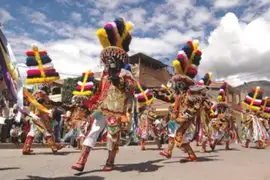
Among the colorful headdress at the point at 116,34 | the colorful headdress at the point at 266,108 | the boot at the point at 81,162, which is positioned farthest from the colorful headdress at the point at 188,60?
the colorful headdress at the point at 266,108

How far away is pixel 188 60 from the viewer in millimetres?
9375

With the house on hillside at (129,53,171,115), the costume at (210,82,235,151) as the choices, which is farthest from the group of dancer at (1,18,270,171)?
the house on hillside at (129,53,171,115)

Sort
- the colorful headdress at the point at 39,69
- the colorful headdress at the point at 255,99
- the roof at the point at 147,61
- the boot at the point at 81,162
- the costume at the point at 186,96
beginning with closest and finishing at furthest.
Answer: the boot at the point at 81,162 < the costume at the point at 186,96 < the colorful headdress at the point at 39,69 < the colorful headdress at the point at 255,99 < the roof at the point at 147,61

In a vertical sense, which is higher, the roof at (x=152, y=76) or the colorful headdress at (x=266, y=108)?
the roof at (x=152, y=76)

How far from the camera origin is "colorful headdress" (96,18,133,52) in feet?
24.8

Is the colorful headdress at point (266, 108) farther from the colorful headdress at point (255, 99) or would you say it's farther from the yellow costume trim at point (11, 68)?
the yellow costume trim at point (11, 68)

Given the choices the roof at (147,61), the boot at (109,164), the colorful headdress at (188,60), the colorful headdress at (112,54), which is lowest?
the boot at (109,164)

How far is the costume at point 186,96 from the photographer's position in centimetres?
898

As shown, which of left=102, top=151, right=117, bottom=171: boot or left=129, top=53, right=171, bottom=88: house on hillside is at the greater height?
left=129, top=53, right=171, bottom=88: house on hillside

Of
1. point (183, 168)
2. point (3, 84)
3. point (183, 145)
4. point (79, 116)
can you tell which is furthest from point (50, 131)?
point (3, 84)

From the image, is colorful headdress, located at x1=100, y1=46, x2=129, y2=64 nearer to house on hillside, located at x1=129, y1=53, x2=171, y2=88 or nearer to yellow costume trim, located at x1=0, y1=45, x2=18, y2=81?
yellow costume trim, located at x1=0, y1=45, x2=18, y2=81

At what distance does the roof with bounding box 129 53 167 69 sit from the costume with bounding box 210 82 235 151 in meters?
27.6

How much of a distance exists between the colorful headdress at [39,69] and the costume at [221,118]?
642 centimetres

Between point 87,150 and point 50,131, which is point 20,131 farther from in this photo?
point 87,150
